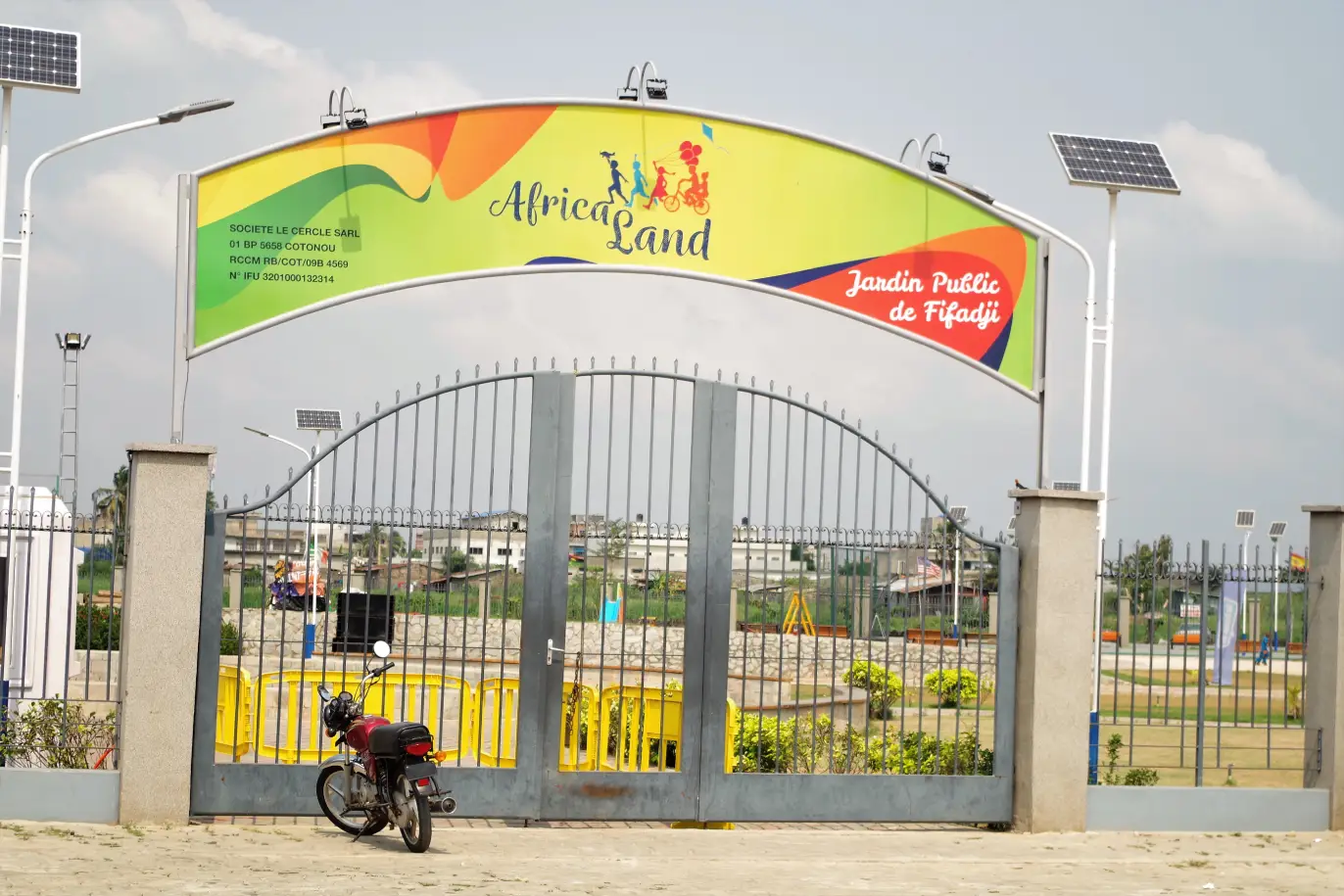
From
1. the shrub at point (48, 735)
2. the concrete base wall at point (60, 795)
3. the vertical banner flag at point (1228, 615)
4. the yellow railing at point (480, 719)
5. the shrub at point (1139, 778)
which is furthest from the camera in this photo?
the shrub at point (1139, 778)

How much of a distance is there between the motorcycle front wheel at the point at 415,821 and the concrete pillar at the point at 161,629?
154cm

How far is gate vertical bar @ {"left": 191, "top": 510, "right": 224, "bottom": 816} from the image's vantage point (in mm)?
9281

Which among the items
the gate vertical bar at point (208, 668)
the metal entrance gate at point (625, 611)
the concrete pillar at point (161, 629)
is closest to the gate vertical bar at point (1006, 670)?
the metal entrance gate at point (625, 611)

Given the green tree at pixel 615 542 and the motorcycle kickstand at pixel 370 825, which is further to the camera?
the green tree at pixel 615 542

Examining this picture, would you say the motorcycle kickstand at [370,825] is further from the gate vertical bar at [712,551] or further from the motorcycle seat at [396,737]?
the gate vertical bar at [712,551]

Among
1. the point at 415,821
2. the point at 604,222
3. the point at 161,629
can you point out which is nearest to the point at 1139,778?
the point at 415,821

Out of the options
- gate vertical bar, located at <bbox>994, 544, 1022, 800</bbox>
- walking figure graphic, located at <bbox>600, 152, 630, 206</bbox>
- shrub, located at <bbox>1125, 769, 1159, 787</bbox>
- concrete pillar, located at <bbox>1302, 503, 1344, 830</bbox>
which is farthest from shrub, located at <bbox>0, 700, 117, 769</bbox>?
concrete pillar, located at <bbox>1302, 503, 1344, 830</bbox>

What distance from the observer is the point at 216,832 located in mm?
9125

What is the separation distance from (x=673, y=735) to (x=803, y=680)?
1243cm

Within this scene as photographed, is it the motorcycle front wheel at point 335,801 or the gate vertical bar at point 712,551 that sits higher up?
the gate vertical bar at point 712,551

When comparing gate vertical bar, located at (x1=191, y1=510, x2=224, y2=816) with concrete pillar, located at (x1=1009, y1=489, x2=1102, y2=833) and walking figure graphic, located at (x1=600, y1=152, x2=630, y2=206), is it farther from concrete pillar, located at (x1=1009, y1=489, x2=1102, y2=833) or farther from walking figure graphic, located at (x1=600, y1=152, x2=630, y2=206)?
concrete pillar, located at (x1=1009, y1=489, x2=1102, y2=833)

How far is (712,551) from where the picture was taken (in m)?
9.88

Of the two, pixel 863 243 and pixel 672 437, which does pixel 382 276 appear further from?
pixel 863 243

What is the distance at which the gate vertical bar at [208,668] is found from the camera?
9.28 meters
